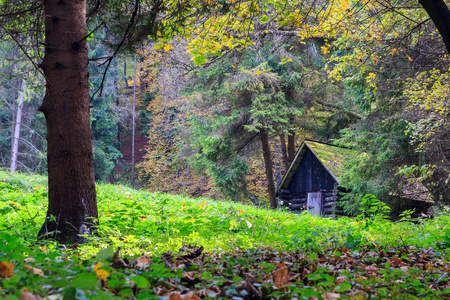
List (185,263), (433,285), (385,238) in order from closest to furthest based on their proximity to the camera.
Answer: (433,285) < (185,263) < (385,238)

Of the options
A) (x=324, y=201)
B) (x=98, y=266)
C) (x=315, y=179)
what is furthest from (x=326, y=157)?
(x=98, y=266)

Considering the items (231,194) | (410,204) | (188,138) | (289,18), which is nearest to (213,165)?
(231,194)

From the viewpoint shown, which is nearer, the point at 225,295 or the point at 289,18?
the point at 225,295

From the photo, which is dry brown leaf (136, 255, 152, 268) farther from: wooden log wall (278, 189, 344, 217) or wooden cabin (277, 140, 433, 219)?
wooden cabin (277, 140, 433, 219)

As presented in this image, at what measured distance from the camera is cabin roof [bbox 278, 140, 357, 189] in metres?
16.1

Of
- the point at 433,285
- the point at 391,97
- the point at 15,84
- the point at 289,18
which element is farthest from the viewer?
the point at 15,84

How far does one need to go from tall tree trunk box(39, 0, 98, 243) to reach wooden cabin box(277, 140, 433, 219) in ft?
39.7

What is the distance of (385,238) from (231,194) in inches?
611

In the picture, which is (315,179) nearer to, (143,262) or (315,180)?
(315,180)

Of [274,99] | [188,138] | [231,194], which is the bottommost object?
[231,194]

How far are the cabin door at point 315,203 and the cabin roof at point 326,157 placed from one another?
63.2 inches

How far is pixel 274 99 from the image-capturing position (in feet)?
63.8

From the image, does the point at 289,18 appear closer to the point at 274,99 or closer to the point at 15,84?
the point at 274,99

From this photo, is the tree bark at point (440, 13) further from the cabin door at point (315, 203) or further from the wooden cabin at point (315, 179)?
the cabin door at point (315, 203)
